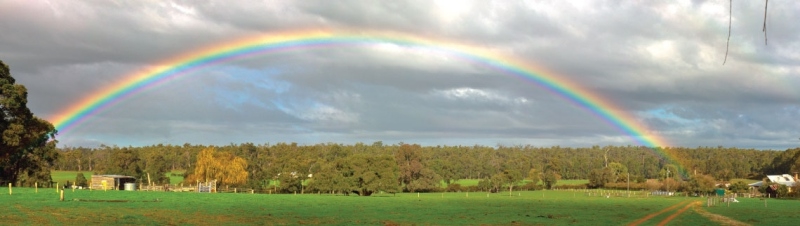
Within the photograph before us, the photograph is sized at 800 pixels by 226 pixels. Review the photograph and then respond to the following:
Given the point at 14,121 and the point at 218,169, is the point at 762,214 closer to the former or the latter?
the point at 14,121

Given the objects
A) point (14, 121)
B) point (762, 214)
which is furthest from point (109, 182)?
point (762, 214)

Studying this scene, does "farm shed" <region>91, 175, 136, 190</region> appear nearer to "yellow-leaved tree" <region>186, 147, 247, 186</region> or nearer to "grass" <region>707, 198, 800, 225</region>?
"yellow-leaved tree" <region>186, 147, 247, 186</region>

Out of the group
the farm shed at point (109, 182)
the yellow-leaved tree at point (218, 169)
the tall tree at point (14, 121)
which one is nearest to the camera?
the tall tree at point (14, 121)

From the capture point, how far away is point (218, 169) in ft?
438

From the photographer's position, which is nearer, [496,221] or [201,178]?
[496,221]

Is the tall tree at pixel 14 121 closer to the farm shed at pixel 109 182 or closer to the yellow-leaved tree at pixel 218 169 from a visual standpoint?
the farm shed at pixel 109 182

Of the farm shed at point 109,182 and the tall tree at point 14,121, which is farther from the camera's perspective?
the farm shed at point 109,182

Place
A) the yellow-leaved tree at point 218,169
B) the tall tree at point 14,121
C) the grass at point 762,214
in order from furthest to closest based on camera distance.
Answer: the yellow-leaved tree at point 218,169 < the tall tree at point 14,121 < the grass at point 762,214

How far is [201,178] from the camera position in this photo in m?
133

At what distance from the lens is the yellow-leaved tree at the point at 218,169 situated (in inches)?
5217

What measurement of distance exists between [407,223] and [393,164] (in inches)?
3378

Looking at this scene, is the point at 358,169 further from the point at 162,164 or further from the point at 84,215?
the point at 84,215

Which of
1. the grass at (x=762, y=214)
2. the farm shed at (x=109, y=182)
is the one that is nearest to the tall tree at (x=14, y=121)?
the farm shed at (x=109, y=182)

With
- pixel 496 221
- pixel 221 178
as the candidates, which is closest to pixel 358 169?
pixel 221 178
